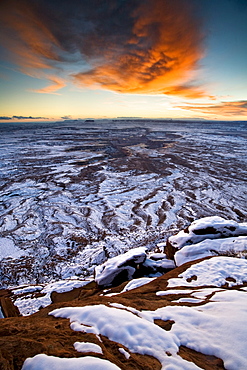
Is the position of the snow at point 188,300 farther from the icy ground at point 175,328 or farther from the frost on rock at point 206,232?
the frost on rock at point 206,232

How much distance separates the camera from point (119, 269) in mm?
7336

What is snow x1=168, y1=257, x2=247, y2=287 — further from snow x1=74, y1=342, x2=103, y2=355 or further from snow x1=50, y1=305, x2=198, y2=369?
snow x1=74, y1=342, x2=103, y2=355

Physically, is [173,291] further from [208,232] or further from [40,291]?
[40,291]

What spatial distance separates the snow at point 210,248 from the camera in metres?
7.15

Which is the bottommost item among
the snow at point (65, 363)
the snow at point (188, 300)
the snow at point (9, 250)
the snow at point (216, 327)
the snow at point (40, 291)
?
the snow at point (40, 291)

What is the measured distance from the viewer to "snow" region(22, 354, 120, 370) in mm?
2268

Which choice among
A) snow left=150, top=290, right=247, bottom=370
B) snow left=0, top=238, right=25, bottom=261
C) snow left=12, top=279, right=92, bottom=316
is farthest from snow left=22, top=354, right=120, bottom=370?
snow left=0, top=238, right=25, bottom=261

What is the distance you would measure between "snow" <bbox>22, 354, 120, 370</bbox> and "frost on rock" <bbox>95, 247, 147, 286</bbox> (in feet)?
15.7

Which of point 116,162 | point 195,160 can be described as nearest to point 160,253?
point 116,162

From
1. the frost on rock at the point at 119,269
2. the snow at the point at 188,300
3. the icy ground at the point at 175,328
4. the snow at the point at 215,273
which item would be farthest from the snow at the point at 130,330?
the frost on rock at the point at 119,269

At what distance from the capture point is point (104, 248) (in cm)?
1009

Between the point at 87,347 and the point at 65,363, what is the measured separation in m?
0.49

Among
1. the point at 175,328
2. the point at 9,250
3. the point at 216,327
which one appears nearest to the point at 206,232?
the point at 216,327

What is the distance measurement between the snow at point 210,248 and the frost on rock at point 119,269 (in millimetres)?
1648
